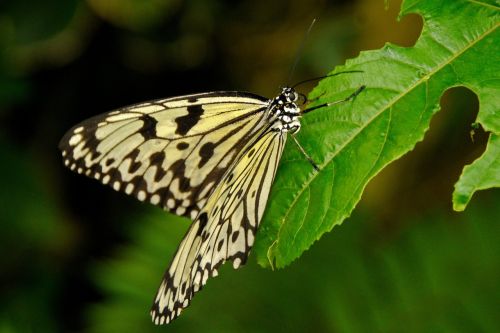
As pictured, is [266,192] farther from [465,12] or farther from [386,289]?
[386,289]

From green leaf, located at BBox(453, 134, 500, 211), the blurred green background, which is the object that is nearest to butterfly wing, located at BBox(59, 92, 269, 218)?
green leaf, located at BBox(453, 134, 500, 211)

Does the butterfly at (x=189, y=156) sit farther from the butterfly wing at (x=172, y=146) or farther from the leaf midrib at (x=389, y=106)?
the leaf midrib at (x=389, y=106)

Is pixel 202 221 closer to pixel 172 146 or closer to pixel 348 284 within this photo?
pixel 172 146

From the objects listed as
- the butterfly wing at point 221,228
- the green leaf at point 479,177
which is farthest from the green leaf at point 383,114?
the butterfly wing at point 221,228

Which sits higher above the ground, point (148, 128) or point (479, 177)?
point (148, 128)

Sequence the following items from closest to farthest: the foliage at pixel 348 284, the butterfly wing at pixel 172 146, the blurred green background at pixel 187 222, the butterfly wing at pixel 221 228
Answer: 1. the butterfly wing at pixel 221 228
2. the butterfly wing at pixel 172 146
3. the foliage at pixel 348 284
4. the blurred green background at pixel 187 222

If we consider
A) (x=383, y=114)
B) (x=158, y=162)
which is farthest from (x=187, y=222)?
(x=383, y=114)
